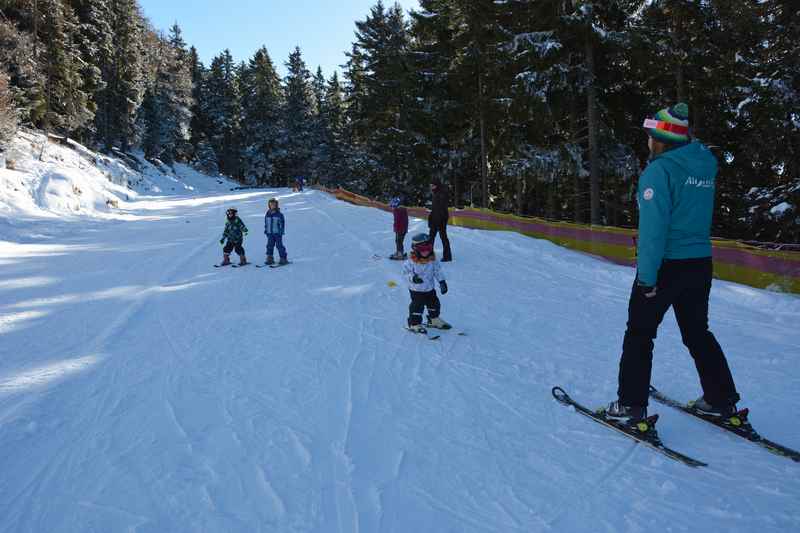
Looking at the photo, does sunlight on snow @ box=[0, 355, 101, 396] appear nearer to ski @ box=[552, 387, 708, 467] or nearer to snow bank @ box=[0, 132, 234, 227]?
ski @ box=[552, 387, 708, 467]

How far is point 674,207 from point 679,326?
901mm

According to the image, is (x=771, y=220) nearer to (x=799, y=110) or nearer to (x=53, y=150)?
(x=799, y=110)

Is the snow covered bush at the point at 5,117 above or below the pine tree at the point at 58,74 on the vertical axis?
below

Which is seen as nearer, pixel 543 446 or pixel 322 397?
pixel 543 446

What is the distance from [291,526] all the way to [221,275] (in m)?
8.48

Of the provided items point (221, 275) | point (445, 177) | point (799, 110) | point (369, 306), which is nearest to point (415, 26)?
point (445, 177)

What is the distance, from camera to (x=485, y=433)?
3754mm

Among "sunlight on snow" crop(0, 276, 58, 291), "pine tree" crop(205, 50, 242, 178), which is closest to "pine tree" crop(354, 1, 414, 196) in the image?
"sunlight on snow" crop(0, 276, 58, 291)

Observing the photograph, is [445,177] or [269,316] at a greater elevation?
[445,177]

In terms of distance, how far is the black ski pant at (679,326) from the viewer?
3.37m

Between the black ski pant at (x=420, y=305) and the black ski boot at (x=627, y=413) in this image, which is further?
the black ski pant at (x=420, y=305)

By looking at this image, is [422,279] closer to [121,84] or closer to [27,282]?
[27,282]

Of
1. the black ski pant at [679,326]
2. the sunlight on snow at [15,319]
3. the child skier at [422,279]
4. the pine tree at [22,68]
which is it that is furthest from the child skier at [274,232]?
the pine tree at [22,68]

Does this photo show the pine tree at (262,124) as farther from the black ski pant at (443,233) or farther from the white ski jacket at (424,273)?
the white ski jacket at (424,273)
